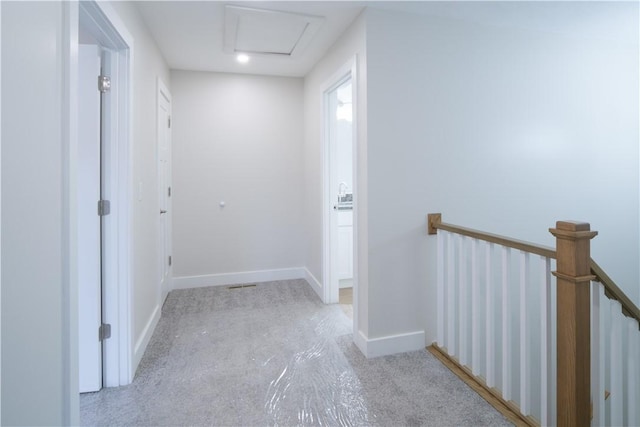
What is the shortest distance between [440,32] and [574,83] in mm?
1333

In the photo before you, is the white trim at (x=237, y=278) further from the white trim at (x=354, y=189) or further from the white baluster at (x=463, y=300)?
the white baluster at (x=463, y=300)

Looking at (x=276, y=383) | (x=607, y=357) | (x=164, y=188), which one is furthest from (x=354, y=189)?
(x=607, y=357)

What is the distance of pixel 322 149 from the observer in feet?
10.8

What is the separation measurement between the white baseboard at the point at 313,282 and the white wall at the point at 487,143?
1.17 meters

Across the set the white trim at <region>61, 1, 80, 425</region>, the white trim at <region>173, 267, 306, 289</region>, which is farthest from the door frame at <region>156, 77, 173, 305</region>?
the white trim at <region>61, 1, 80, 425</region>

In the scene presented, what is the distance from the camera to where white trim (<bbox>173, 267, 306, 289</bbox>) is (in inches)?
149

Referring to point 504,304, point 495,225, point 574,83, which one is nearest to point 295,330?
point 504,304

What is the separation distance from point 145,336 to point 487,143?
2.83 metres

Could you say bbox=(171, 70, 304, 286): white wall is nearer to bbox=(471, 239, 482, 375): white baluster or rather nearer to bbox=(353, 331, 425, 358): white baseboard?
bbox=(353, 331, 425, 358): white baseboard

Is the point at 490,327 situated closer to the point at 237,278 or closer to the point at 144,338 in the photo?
the point at 144,338

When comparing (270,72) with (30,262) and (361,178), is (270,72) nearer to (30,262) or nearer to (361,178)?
(361,178)

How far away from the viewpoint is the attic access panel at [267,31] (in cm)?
240

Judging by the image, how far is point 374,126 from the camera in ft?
7.66

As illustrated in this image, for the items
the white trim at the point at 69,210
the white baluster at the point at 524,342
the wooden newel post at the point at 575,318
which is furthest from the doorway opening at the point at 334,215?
the white trim at the point at 69,210
